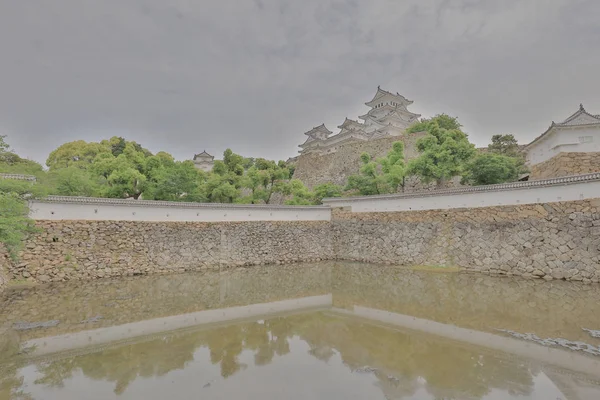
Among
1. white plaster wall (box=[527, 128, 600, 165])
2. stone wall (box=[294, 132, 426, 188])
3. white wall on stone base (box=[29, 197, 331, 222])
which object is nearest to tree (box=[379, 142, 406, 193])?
stone wall (box=[294, 132, 426, 188])

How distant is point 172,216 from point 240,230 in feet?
9.43

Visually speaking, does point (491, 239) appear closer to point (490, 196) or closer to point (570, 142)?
point (490, 196)

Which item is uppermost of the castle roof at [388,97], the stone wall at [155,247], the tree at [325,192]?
the castle roof at [388,97]

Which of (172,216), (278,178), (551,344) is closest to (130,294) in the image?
(172,216)

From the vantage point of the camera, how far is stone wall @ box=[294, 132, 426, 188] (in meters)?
22.2

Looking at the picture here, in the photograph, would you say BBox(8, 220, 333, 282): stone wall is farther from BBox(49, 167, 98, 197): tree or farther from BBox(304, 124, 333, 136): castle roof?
BBox(304, 124, 333, 136): castle roof

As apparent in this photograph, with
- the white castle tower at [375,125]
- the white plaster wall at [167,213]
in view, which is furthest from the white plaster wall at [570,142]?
the white castle tower at [375,125]

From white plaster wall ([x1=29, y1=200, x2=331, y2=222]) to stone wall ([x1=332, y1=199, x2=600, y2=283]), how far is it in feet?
8.54

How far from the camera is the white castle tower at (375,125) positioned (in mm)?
28719

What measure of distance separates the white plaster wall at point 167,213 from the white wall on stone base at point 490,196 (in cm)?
254

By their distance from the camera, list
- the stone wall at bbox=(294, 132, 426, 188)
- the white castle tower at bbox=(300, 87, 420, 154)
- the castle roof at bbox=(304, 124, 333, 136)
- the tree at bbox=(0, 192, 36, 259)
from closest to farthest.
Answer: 1. the tree at bbox=(0, 192, 36, 259)
2. the stone wall at bbox=(294, 132, 426, 188)
3. the white castle tower at bbox=(300, 87, 420, 154)
4. the castle roof at bbox=(304, 124, 333, 136)

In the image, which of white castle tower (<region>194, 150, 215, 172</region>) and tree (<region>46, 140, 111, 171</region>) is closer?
tree (<region>46, 140, 111, 171</region>)

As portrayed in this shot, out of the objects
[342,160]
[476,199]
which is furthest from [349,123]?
[476,199]

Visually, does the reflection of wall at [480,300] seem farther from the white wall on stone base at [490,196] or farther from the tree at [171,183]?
the tree at [171,183]
